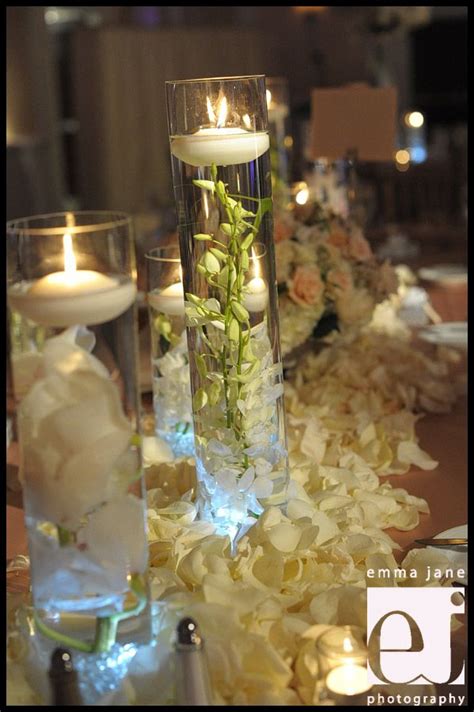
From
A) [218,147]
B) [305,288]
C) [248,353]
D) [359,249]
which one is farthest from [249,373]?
[359,249]

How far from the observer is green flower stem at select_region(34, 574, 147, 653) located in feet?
2.66

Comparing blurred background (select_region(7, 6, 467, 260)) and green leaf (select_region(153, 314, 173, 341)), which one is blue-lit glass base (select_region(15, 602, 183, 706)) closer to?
green leaf (select_region(153, 314, 173, 341))

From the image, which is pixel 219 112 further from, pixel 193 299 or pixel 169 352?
pixel 169 352

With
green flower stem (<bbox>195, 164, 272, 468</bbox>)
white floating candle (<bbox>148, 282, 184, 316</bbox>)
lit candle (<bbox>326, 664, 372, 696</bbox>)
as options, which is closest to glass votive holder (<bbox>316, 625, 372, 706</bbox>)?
lit candle (<bbox>326, 664, 372, 696</bbox>)

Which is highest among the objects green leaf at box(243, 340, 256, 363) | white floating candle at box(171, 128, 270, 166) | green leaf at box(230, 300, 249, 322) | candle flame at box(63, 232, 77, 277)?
white floating candle at box(171, 128, 270, 166)

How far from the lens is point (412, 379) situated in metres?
1.67

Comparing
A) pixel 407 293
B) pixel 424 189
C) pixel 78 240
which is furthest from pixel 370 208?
pixel 78 240

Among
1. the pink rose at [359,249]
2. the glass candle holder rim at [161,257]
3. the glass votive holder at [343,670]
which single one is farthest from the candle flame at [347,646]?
the pink rose at [359,249]

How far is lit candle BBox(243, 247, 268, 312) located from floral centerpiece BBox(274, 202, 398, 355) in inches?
20.9

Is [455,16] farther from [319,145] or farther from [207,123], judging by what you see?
[207,123]

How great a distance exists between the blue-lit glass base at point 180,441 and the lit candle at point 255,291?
0.35m

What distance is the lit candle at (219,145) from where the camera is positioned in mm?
1036

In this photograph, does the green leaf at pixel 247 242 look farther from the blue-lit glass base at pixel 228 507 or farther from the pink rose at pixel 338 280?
the pink rose at pixel 338 280
